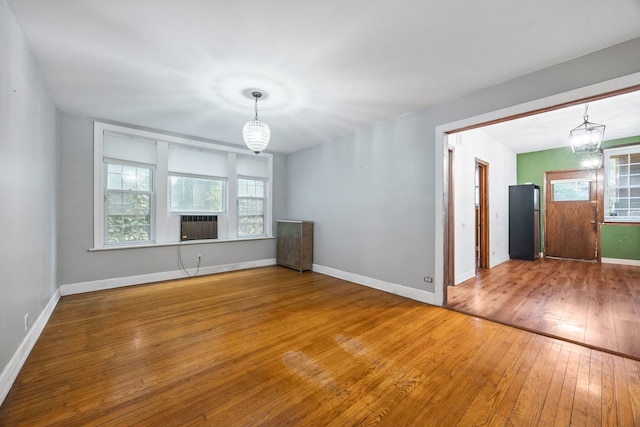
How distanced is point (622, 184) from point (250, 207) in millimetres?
8092

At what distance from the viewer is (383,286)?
396 cm

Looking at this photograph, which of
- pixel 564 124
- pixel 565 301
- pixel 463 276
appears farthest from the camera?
pixel 564 124

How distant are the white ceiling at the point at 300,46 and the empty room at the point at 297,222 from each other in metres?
0.02

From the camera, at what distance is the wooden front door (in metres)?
6.03

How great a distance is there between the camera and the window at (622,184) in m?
5.39

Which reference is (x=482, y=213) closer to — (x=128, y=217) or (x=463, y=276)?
(x=463, y=276)

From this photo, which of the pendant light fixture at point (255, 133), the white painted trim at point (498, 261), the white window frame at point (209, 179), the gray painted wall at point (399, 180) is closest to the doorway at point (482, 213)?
the white painted trim at point (498, 261)

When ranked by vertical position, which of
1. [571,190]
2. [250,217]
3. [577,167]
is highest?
[577,167]

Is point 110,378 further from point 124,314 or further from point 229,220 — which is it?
point 229,220

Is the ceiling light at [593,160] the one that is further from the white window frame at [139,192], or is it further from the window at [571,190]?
the white window frame at [139,192]

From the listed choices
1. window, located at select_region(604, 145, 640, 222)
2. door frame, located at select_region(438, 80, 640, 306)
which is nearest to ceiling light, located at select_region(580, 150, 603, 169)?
window, located at select_region(604, 145, 640, 222)

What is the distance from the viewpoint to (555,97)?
7.95ft

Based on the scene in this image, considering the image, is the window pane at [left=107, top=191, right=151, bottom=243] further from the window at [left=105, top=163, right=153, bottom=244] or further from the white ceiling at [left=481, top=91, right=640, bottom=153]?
the white ceiling at [left=481, top=91, right=640, bottom=153]

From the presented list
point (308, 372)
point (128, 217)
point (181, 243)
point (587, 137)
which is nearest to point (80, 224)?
point (128, 217)
